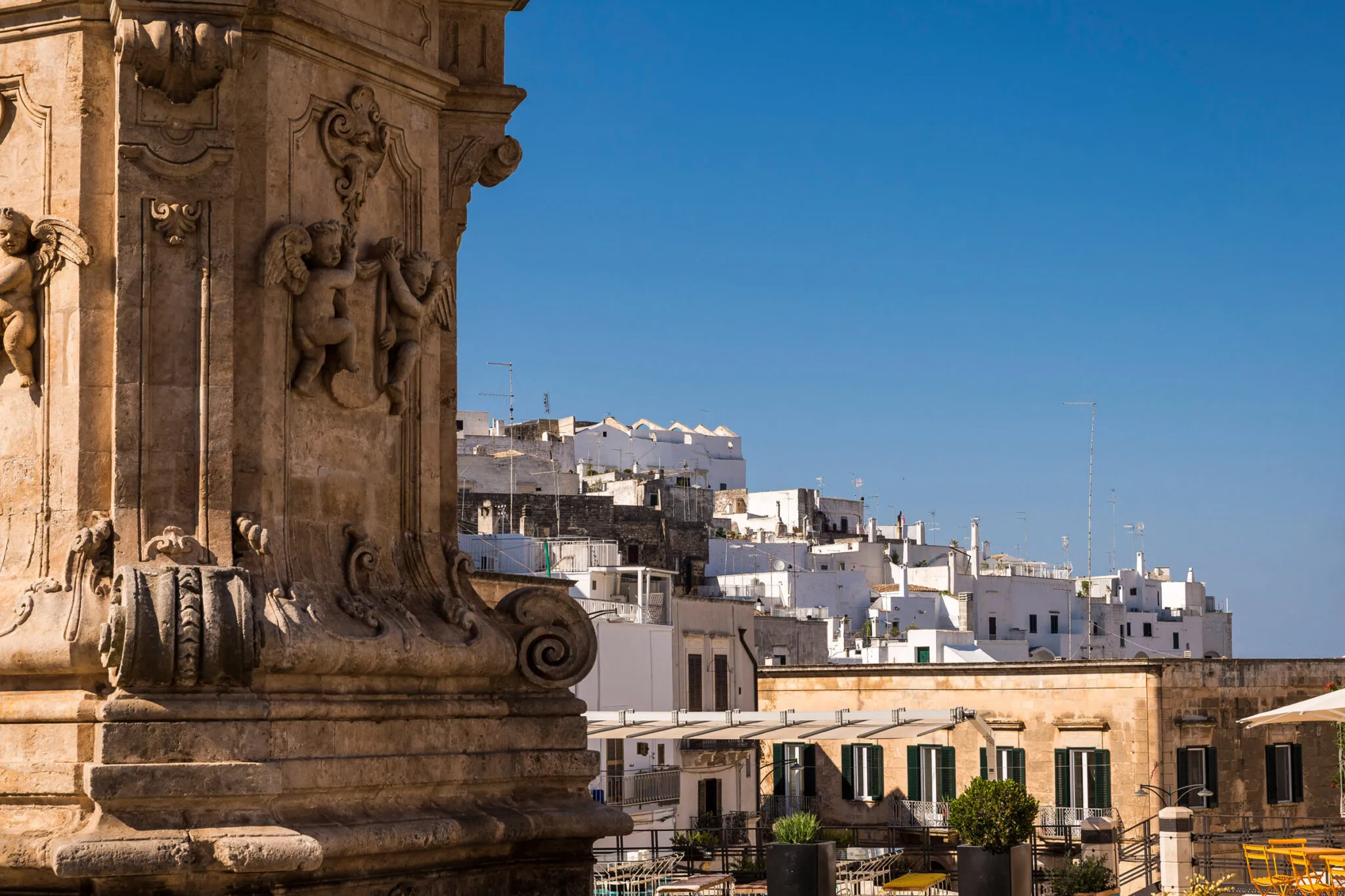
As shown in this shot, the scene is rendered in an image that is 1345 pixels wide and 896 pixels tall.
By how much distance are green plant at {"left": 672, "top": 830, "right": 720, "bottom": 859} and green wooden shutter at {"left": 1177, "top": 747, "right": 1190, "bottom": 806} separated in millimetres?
8018

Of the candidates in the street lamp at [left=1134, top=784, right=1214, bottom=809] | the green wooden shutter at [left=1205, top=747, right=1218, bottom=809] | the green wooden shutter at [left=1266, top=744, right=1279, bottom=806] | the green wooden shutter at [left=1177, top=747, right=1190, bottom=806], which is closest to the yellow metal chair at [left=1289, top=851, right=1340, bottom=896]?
the street lamp at [left=1134, top=784, right=1214, bottom=809]

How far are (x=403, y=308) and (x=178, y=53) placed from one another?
4.32 ft

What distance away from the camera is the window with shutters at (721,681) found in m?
38.6

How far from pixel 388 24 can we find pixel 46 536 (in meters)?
2.47

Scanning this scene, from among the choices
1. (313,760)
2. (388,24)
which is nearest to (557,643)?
(313,760)

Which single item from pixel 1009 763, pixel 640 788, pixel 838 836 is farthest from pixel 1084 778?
pixel 640 788

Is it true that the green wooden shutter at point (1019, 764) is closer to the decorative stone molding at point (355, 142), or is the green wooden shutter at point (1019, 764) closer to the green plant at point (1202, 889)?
the green plant at point (1202, 889)

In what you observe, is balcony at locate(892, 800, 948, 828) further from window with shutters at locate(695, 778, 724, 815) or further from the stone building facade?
window with shutters at locate(695, 778, 724, 815)

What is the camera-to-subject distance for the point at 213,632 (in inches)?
253

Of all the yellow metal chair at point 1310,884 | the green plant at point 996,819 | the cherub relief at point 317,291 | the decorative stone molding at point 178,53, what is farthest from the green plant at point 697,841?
the decorative stone molding at point 178,53

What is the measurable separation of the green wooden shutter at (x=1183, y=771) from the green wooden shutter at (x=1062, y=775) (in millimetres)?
1956

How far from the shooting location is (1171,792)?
32.3 meters

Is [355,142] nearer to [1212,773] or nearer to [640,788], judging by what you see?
[640,788]

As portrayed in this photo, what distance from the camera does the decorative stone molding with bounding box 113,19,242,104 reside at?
22.1 ft
